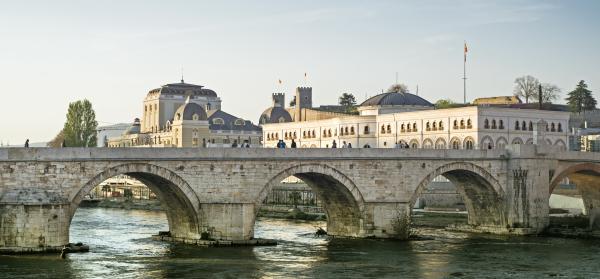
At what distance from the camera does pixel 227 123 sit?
13412cm

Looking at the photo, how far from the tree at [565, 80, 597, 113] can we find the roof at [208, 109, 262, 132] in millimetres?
42447

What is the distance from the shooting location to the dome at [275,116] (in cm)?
12630

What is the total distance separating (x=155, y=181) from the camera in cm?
4816

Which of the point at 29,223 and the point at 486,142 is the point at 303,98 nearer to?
the point at 486,142

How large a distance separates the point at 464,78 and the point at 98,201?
1523 inches

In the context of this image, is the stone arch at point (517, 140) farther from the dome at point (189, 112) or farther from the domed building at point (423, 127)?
the dome at point (189, 112)

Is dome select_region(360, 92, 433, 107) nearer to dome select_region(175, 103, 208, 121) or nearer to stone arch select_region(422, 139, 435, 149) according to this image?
stone arch select_region(422, 139, 435, 149)

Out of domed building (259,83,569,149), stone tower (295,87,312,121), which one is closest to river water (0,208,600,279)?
domed building (259,83,569,149)

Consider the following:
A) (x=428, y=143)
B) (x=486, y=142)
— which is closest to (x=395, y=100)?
(x=428, y=143)

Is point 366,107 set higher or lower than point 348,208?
higher

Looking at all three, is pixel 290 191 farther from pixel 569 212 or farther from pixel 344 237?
pixel 344 237

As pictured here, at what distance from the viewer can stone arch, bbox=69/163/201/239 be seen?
44.4 m

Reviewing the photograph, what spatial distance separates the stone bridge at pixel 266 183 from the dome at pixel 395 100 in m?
32.4

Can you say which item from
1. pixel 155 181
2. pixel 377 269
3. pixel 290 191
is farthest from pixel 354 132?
pixel 377 269
